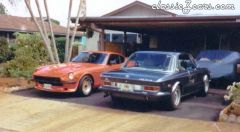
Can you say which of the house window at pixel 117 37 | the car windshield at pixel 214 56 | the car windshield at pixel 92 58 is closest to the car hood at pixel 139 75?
the car windshield at pixel 92 58

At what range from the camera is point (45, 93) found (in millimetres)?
11758

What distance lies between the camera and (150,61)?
10.2 m

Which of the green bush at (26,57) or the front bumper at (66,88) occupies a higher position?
the green bush at (26,57)

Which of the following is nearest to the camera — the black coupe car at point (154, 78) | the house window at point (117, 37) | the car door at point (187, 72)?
the black coupe car at point (154, 78)

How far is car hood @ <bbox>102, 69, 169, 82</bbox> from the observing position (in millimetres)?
9078

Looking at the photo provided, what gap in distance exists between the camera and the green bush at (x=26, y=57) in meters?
14.6

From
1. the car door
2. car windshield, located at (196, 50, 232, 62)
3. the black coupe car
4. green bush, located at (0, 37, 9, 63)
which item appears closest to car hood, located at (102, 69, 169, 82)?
the black coupe car

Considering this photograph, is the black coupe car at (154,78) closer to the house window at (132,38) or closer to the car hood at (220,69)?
the car hood at (220,69)

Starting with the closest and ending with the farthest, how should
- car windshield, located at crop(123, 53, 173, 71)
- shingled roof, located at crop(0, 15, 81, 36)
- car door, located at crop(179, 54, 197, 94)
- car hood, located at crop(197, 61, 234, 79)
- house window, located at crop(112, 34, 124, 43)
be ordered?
car windshield, located at crop(123, 53, 173, 71) < car door, located at crop(179, 54, 197, 94) < car hood, located at crop(197, 61, 234, 79) < house window, located at crop(112, 34, 124, 43) < shingled roof, located at crop(0, 15, 81, 36)

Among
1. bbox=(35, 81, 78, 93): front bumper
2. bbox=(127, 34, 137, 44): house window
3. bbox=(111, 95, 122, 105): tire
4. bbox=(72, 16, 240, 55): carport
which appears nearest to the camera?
bbox=(111, 95, 122, 105): tire

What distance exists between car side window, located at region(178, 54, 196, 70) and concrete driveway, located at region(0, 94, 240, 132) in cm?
201

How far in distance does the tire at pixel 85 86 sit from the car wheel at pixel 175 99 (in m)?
2.96

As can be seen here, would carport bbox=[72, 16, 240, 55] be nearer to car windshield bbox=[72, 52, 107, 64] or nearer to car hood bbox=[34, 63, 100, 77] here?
car windshield bbox=[72, 52, 107, 64]

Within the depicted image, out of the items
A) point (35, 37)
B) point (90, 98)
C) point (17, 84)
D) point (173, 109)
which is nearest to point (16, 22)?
point (35, 37)
